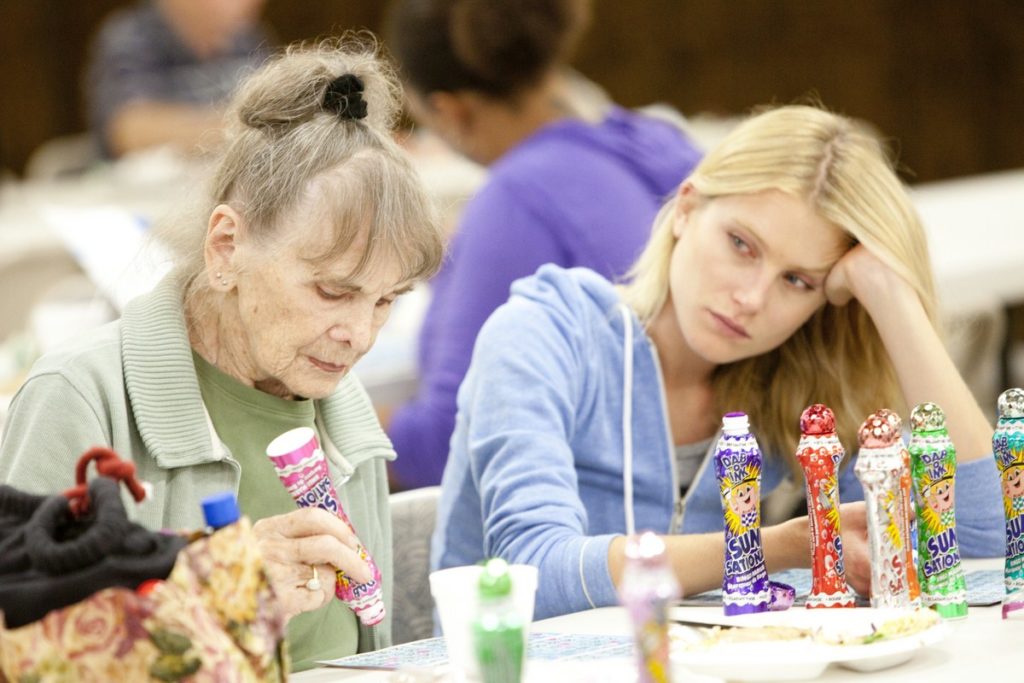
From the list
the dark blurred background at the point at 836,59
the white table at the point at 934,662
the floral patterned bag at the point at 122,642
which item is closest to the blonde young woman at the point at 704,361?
the white table at the point at 934,662

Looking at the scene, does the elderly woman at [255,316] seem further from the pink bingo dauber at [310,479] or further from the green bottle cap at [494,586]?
the green bottle cap at [494,586]

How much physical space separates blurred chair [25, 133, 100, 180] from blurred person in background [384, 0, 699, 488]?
11.2ft

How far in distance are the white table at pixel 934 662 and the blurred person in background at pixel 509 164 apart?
1181 mm

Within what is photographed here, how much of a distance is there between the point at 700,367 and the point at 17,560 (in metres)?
1.20

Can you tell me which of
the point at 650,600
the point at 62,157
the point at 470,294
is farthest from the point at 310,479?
the point at 62,157

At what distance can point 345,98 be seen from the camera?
1.72 metres

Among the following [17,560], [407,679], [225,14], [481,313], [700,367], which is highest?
[225,14]

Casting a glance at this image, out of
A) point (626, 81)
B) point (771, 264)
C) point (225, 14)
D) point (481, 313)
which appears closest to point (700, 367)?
point (771, 264)

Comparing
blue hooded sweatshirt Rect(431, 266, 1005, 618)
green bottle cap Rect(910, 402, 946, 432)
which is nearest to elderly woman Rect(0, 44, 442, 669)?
blue hooded sweatshirt Rect(431, 266, 1005, 618)

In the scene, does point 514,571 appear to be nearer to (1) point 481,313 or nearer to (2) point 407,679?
(2) point 407,679

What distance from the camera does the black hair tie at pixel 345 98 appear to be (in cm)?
171

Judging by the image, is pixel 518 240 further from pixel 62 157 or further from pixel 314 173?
pixel 62 157

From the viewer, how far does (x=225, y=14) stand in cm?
608

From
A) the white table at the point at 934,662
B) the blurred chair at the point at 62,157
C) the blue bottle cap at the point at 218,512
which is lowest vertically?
the white table at the point at 934,662
